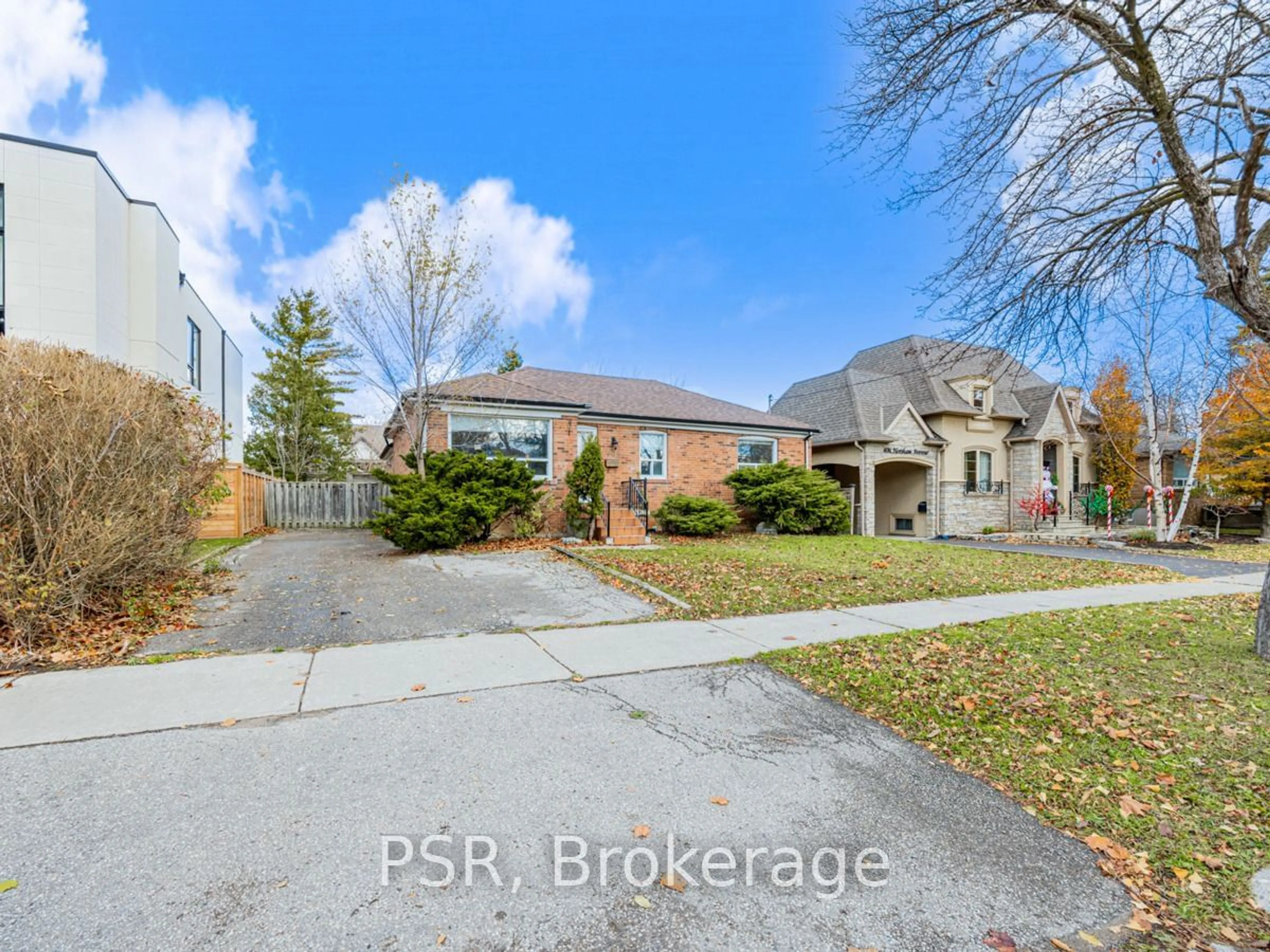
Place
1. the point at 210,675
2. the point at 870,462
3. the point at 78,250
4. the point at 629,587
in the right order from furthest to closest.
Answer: the point at 870,462, the point at 78,250, the point at 629,587, the point at 210,675

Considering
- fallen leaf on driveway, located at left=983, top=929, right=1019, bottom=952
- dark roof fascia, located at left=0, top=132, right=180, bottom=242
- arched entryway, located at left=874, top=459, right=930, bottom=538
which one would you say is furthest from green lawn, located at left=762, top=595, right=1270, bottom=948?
dark roof fascia, located at left=0, top=132, right=180, bottom=242

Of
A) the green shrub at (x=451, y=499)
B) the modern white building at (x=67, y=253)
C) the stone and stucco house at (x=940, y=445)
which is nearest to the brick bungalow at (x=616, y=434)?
the green shrub at (x=451, y=499)

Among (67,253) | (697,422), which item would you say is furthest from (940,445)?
(67,253)

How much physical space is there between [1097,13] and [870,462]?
1522 cm

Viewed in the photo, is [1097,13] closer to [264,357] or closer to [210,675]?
[210,675]

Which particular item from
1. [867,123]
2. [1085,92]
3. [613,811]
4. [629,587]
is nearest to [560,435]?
[629,587]

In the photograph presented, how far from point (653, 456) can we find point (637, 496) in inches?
70.4

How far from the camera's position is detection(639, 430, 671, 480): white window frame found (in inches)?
640

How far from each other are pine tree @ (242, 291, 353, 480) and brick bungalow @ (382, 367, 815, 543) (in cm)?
1047

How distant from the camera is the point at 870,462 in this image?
18.9 meters

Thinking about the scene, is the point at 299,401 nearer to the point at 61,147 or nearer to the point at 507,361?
the point at 61,147

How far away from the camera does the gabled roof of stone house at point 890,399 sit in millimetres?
19625

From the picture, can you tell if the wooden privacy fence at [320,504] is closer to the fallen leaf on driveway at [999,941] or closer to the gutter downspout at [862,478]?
the gutter downspout at [862,478]

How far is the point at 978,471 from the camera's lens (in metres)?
20.9
